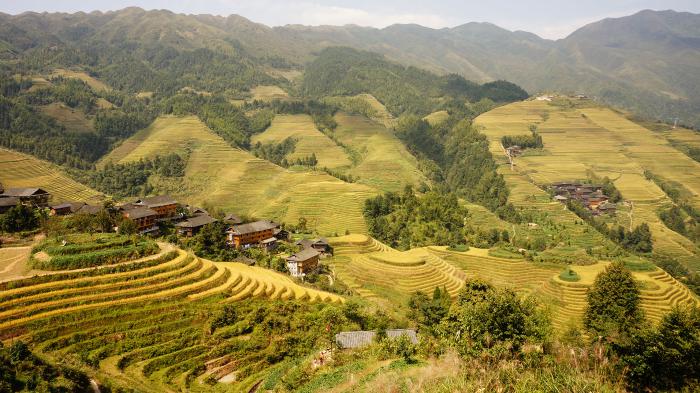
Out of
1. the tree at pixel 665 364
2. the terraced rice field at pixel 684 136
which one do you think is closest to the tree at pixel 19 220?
the tree at pixel 665 364

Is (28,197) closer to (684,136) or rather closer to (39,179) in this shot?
(39,179)

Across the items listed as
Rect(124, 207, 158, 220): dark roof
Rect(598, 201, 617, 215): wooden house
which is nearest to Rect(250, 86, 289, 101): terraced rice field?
Rect(598, 201, 617, 215): wooden house

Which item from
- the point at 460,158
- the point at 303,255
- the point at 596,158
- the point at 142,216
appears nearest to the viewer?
the point at 303,255

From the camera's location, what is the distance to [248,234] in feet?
160

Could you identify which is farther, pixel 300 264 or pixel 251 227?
pixel 251 227

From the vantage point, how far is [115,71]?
175 m

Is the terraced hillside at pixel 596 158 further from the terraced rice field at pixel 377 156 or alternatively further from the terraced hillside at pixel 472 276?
the terraced hillside at pixel 472 276

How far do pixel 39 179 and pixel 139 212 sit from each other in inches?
1415

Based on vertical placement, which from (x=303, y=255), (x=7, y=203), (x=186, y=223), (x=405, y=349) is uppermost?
(x=405, y=349)

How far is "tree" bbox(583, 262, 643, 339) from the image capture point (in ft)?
106

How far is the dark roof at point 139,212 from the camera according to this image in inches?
1695

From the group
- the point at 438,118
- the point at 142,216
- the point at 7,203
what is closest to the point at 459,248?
the point at 142,216

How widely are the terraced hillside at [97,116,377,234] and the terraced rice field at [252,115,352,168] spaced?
1744 cm

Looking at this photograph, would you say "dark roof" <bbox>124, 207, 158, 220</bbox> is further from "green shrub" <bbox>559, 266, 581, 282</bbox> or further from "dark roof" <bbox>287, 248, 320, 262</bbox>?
"green shrub" <bbox>559, 266, 581, 282</bbox>
